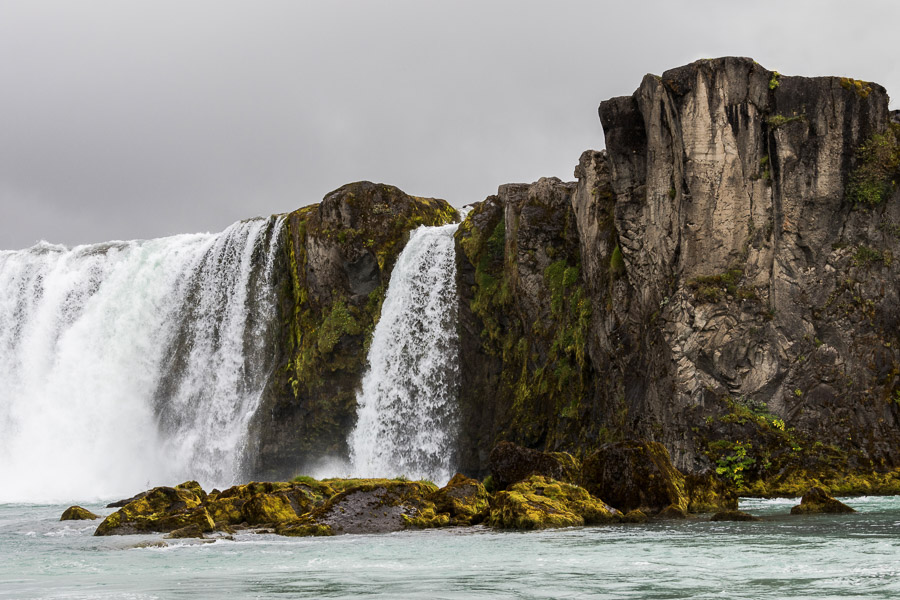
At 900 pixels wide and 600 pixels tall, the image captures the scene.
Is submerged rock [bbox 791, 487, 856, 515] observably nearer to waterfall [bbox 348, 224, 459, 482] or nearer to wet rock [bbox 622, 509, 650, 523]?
wet rock [bbox 622, 509, 650, 523]

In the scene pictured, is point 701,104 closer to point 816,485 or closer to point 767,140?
point 767,140

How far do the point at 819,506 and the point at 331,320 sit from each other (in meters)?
28.3

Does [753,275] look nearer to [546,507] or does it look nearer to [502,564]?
[546,507]

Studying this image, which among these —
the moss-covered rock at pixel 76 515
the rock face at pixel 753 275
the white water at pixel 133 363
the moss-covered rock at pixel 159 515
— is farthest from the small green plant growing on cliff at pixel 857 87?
the white water at pixel 133 363

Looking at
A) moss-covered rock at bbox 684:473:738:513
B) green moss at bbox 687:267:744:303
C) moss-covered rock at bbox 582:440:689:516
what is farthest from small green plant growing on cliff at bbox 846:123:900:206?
moss-covered rock at bbox 582:440:689:516

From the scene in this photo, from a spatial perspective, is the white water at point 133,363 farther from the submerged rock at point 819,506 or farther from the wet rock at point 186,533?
the submerged rock at point 819,506

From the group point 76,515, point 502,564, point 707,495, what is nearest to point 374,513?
point 502,564

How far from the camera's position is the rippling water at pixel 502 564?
13047 millimetres

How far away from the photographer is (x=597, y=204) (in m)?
37.1

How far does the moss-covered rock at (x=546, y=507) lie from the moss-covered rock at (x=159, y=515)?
22.5 feet

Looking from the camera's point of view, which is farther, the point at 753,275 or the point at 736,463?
the point at 753,275

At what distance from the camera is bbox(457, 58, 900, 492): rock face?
32.0 meters

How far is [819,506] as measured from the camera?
23625mm

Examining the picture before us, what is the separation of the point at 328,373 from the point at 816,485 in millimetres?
24334
